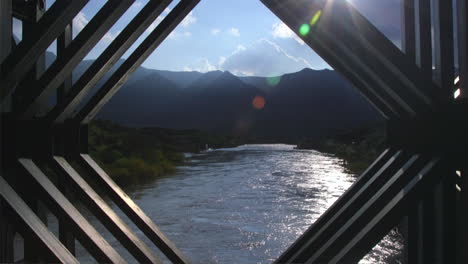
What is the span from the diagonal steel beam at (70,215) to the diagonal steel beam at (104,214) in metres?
0.32

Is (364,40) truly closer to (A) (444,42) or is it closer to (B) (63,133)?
(A) (444,42)

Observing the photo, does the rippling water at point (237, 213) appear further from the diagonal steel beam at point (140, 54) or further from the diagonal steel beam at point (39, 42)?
the diagonal steel beam at point (39, 42)

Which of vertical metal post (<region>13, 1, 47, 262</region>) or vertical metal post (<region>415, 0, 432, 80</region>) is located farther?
vertical metal post (<region>13, 1, 47, 262</region>)

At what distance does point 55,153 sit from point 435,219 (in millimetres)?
3133

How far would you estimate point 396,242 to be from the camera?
10555 millimetres

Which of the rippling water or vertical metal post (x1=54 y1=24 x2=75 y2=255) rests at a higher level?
vertical metal post (x1=54 y1=24 x2=75 y2=255)

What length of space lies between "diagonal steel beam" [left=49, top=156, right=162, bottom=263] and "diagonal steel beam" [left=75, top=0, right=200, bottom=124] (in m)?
0.54

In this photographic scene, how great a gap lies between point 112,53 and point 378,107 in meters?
2.47

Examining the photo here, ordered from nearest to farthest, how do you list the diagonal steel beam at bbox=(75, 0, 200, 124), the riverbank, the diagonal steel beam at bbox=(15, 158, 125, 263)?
1. the diagonal steel beam at bbox=(15, 158, 125, 263)
2. the diagonal steel beam at bbox=(75, 0, 200, 124)
3. the riverbank


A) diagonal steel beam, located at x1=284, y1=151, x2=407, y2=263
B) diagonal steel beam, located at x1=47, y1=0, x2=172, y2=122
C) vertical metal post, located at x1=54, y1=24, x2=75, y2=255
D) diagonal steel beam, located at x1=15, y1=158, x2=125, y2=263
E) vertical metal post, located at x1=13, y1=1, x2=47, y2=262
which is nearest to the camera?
diagonal steel beam, located at x1=15, y1=158, x2=125, y2=263

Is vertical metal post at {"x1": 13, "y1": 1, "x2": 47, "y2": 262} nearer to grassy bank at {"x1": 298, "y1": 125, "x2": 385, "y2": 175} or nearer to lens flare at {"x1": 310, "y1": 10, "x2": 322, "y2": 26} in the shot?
lens flare at {"x1": 310, "y1": 10, "x2": 322, "y2": 26}

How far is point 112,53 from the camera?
301cm

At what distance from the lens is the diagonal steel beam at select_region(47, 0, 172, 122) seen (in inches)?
117

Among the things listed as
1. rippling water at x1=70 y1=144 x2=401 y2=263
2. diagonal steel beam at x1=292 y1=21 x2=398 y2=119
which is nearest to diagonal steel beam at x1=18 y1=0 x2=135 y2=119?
diagonal steel beam at x1=292 y1=21 x2=398 y2=119
